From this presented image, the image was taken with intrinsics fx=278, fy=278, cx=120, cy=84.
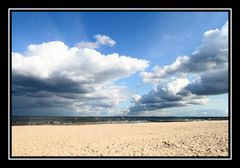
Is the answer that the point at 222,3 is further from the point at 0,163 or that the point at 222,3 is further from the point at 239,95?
the point at 0,163

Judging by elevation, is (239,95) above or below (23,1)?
below

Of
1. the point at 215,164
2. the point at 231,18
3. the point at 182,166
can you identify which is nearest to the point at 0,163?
the point at 182,166

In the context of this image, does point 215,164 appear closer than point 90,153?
Yes

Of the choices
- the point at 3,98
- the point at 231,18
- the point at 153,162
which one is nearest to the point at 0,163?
the point at 3,98

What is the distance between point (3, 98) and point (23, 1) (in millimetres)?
2139

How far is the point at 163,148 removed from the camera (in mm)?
9711

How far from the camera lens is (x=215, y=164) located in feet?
19.3

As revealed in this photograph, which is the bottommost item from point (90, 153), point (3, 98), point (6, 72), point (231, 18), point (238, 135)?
point (90, 153)

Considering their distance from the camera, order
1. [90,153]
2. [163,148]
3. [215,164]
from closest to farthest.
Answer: [215,164]
[90,153]
[163,148]

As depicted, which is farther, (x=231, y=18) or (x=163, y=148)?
(x=163, y=148)

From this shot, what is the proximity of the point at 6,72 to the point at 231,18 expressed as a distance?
16.3 feet

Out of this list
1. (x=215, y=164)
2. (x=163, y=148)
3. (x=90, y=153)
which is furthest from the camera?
(x=163, y=148)

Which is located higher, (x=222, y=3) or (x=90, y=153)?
(x=222, y=3)

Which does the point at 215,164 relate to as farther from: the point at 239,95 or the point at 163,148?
the point at 163,148
